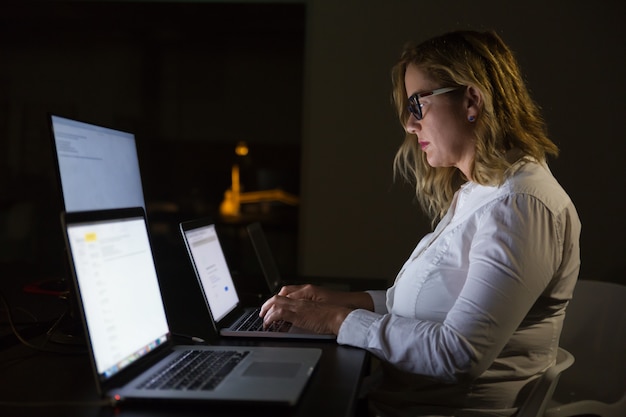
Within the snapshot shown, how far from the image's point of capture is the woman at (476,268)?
1232 millimetres

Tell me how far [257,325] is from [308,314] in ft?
0.51

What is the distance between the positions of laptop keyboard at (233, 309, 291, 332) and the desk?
174mm

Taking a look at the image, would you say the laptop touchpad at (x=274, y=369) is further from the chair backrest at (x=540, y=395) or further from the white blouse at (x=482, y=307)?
the chair backrest at (x=540, y=395)

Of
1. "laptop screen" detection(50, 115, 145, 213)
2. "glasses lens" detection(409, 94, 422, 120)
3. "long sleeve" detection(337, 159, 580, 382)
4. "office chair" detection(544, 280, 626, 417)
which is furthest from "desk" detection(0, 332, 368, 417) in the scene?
"office chair" detection(544, 280, 626, 417)

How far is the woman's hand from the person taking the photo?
1433 mm

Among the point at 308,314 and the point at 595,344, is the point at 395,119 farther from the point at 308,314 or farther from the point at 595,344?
the point at 308,314

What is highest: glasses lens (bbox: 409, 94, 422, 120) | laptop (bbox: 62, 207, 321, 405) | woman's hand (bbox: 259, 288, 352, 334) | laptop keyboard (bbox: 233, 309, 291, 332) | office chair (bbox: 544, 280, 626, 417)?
glasses lens (bbox: 409, 94, 422, 120)

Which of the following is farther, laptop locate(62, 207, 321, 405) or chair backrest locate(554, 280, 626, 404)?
chair backrest locate(554, 280, 626, 404)

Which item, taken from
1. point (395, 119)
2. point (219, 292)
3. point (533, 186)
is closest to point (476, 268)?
point (533, 186)

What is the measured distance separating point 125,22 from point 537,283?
449 centimetres

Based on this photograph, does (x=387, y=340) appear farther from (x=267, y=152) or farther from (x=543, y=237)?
(x=267, y=152)

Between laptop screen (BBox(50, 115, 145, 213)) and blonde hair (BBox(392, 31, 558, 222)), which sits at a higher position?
blonde hair (BBox(392, 31, 558, 222))

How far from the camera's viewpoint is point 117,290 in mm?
1084

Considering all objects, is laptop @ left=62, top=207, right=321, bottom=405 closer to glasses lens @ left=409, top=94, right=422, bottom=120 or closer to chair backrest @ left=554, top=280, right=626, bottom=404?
glasses lens @ left=409, top=94, right=422, bottom=120
